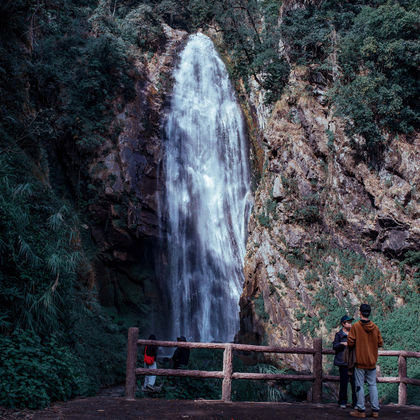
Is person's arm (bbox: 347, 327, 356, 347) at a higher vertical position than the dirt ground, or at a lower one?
higher

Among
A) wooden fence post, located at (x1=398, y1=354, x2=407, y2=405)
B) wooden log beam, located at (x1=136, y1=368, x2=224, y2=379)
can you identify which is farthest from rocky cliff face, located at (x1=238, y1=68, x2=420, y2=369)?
wooden log beam, located at (x1=136, y1=368, x2=224, y2=379)

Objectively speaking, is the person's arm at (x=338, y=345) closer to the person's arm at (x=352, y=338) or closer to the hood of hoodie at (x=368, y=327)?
the person's arm at (x=352, y=338)

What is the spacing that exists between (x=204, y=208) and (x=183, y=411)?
16.2m

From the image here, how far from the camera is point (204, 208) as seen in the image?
2188 centimetres

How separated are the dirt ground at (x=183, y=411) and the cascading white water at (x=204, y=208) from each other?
13.4 m

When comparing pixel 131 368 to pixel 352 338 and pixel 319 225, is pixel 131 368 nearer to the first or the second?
pixel 352 338

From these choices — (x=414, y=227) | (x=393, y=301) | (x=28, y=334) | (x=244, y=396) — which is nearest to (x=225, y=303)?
(x=393, y=301)

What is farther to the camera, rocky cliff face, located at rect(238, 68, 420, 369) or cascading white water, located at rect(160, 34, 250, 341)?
cascading white water, located at rect(160, 34, 250, 341)

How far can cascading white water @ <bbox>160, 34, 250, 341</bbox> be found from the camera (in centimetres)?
2030

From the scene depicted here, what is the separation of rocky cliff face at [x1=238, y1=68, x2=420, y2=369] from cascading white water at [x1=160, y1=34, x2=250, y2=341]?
2218 mm

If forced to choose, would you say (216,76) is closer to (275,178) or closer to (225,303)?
(275,178)

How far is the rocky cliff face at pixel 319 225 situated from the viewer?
49.5 feet

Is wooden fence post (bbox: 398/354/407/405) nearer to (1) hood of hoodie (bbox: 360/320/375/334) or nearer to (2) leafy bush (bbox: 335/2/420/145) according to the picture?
(1) hood of hoodie (bbox: 360/320/375/334)

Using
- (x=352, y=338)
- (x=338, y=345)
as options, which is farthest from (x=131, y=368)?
(x=352, y=338)
